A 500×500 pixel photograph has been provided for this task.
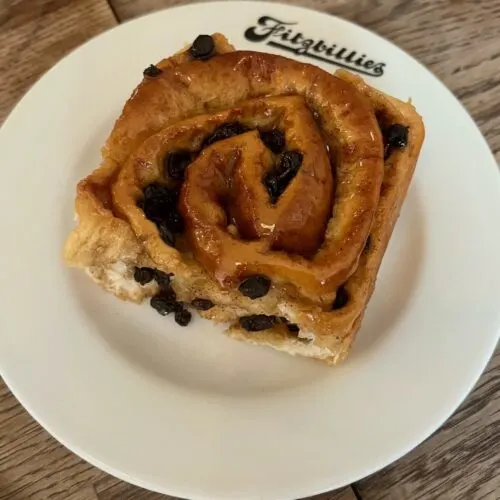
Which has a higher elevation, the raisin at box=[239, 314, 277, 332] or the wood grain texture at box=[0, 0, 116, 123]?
the wood grain texture at box=[0, 0, 116, 123]

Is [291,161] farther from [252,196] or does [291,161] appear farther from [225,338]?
[225,338]

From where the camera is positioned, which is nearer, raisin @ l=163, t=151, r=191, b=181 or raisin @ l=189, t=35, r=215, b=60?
raisin @ l=163, t=151, r=191, b=181

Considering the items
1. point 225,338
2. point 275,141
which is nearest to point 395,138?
point 275,141

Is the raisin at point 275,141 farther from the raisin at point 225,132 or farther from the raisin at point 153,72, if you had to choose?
the raisin at point 153,72

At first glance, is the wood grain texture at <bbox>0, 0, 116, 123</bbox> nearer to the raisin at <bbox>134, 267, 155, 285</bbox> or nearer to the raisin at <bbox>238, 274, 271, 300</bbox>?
the raisin at <bbox>134, 267, 155, 285</bbox>

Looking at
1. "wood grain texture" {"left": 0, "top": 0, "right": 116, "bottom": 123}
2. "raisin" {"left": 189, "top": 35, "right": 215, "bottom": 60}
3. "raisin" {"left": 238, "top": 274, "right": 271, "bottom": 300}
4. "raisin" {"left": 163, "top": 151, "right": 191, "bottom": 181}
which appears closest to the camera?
"raisin" {"left": 238, "top": 274, "right": 271, "bottom": 300}

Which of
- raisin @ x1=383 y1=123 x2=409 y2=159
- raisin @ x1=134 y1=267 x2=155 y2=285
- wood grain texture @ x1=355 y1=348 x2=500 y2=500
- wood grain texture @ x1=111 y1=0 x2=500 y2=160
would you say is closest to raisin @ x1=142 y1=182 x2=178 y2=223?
raisin @ x1=134 y1=267 x2=155 y2=285
